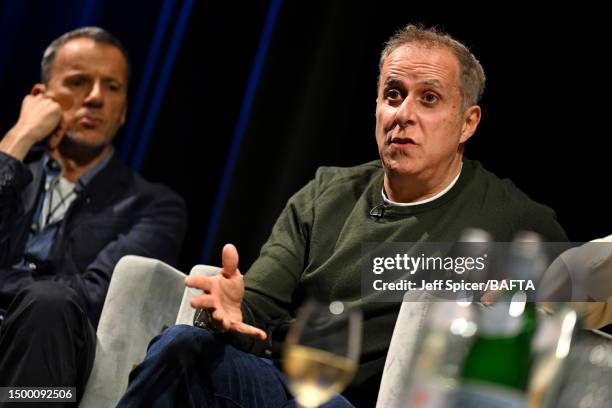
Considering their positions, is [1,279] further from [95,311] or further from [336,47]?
[336,47]

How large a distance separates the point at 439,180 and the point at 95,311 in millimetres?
915

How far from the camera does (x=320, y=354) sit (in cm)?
86

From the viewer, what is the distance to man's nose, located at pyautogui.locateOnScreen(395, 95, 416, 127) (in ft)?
6.14

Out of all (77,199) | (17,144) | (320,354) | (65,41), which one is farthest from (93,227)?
(320,354)

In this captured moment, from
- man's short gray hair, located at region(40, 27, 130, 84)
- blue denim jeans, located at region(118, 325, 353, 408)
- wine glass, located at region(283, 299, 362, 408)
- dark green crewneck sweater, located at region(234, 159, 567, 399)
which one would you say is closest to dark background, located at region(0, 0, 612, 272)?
man's short gray hair, located at region(40, 27, 130, 84)

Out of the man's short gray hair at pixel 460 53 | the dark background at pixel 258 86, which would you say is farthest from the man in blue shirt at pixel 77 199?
the man's short gray hair at pixel 460 53

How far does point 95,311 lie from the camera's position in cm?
A: 212

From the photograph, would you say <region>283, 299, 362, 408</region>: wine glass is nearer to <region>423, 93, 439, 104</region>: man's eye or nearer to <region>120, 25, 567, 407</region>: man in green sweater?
<region>120, 25, 567, 407</region>: man in green sweater

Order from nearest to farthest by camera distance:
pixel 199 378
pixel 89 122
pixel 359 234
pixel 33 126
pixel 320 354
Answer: pixel 320 354 → pixel 199 378 → pixel 359 234 → pixel 33 126 → pixel 89 122

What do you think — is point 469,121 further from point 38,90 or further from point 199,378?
point 38,90

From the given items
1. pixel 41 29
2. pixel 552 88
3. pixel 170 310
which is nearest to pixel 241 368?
pixel 170 310

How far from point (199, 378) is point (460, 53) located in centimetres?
99

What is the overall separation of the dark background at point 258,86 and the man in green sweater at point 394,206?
0.49 meters

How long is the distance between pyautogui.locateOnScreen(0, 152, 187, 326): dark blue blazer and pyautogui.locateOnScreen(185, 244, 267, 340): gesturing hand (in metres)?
0.78
